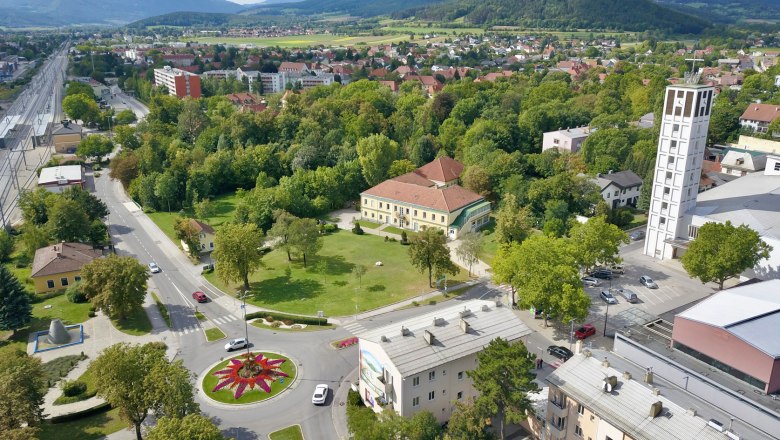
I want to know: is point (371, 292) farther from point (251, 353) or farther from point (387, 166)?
point (387, 166)

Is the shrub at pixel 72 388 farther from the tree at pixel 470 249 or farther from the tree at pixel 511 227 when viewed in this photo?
the tree at pixel 511 227

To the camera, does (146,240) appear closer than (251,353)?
No

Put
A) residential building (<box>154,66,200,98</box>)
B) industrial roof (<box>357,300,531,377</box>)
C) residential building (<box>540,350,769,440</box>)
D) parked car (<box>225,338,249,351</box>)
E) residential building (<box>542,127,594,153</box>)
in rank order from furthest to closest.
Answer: residential building (<box>154,66,200,98</box>), residential building (<box>542,127,594,153</box>), parked car (<box>225,338,249,351</box>), industrial roof (<box>357,300,531,377</box>), residential building (<box>540,350,769,440</box>)

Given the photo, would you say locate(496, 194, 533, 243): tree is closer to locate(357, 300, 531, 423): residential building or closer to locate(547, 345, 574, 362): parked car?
locate(547, 345, 574, 362): parked car

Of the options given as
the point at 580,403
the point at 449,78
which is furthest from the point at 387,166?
the point at 449,78

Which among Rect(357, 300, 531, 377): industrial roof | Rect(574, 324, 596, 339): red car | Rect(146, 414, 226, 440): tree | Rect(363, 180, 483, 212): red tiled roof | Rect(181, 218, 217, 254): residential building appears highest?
Rect(146, 414, 226, 440): tree

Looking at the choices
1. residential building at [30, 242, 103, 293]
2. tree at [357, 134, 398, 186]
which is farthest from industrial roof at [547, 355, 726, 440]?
tree at [357, 134, 398, 186]

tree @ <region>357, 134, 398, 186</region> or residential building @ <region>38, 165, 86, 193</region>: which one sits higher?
tree @ <region>357, 134, 398, 186</region>
